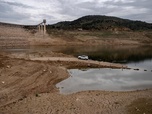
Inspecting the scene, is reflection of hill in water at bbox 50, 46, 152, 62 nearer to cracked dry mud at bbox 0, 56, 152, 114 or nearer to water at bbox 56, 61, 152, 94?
water at bbox 56, 61, 152, 94

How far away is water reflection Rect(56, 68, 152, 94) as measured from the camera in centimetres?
2892

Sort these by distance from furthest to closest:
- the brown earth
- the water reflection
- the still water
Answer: the water reflection → the still water → the brown earth

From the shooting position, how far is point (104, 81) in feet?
107

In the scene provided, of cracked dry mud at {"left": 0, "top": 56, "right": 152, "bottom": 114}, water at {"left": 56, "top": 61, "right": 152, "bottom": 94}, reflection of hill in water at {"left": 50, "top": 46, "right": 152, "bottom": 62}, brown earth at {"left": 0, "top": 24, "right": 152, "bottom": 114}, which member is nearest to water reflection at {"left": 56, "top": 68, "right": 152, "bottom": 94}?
water at {"left": 56, "top": 61, "right": 152, "bottom": 94}

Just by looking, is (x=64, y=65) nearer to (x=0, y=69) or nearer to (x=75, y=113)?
(x=0, y=69)

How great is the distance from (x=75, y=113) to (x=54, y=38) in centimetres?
7950

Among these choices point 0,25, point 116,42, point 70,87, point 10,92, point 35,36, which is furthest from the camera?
point 116,42

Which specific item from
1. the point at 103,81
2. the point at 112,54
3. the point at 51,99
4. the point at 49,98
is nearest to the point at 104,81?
the point at 103,81

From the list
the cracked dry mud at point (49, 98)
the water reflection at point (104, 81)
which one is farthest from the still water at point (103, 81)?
the cracked dry mud at point (49, 98)

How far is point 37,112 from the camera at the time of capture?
19.0 m

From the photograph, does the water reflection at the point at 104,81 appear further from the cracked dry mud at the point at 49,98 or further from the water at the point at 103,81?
the cracked dry mud at the point at 49,98

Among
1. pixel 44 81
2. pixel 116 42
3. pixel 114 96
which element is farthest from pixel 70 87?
pixel 116 42

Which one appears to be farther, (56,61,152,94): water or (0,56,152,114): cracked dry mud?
(56,61,152,94): water

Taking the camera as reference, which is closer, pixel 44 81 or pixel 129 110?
pixel 129 110
